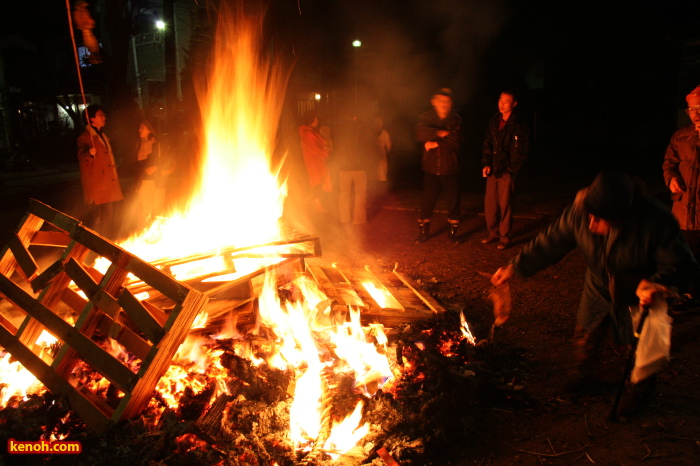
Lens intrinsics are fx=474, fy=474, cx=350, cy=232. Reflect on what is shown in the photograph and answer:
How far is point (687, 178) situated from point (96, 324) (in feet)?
17.7

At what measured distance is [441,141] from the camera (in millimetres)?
6883

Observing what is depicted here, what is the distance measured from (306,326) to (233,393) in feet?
2.98

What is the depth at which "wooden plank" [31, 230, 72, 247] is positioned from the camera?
3652mm

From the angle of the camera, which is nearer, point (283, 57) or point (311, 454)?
point (311, 454)

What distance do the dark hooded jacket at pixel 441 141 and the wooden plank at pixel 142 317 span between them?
16.6 ft

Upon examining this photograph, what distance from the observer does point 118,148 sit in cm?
2012

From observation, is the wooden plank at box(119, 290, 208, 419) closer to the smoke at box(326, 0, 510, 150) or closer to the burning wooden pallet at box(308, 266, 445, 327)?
the burning wooden pallet at box(308, 266, 445, 327)

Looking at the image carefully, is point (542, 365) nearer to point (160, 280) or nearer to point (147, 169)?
point (160, 280)

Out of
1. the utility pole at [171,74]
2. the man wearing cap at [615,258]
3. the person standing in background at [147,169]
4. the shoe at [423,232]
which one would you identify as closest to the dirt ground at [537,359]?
the shoe at [423,232]

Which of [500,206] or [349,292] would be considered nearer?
[349,292]

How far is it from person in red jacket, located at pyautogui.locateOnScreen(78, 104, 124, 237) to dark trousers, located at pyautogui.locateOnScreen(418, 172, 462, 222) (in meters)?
4.65

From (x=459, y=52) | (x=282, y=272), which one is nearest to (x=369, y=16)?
(x=459, y=52)

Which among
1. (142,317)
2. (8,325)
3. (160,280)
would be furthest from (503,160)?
(8,325)

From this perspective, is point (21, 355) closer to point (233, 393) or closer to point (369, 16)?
point (233, 393)
